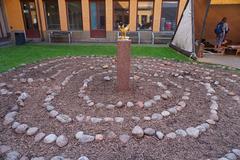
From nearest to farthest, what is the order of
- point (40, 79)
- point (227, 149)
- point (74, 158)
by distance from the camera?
point (74, 158), point (227, 149), point (40, 79)

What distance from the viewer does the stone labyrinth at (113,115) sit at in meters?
2.56

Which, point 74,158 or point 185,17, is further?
point 185,17

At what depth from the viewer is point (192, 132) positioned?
2.85 metres

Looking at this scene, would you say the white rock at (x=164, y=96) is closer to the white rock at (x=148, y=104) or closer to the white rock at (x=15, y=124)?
the white rock at (x=148, y=104)

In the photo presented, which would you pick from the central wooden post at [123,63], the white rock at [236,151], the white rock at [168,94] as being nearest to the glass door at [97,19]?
the central wooden post at [123,63]

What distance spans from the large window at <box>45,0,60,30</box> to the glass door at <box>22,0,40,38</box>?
0.79 m

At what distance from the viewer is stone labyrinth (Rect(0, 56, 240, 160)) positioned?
2.56 meters

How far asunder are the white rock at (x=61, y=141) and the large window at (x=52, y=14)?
10.3 metres

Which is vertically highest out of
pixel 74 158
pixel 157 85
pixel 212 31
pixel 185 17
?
pixel 185 17

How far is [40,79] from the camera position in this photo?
4.77m

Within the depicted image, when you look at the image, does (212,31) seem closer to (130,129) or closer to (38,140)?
(130,129)

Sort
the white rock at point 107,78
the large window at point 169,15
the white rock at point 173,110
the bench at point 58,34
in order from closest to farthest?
1. the white rock at point 173,110
2. the white rock at point 107,78
3. the large window at point 169,15
4. the bench at point 58,34

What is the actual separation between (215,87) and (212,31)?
6.20m

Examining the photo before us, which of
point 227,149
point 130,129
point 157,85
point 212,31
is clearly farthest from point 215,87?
point 212,31
